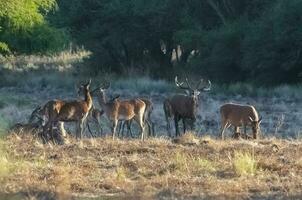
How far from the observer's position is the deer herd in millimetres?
22094

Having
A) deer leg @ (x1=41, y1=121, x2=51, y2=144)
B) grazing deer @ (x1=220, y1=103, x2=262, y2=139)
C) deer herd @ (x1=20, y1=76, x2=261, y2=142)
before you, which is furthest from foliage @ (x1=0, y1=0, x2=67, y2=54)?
grazing deer @ (x1=220, y1=103, x2=262, y2=139)

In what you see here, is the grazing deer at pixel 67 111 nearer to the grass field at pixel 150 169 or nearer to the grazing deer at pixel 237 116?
the grass field at pixel 150 169

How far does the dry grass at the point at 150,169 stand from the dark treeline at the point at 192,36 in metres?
24.8

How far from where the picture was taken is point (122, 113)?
23.9 meters

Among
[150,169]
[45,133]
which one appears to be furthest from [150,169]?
[45,133]

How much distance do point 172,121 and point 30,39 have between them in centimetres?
602

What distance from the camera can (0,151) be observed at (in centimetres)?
1634

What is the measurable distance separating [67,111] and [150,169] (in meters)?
7.40

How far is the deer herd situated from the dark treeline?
672 inches

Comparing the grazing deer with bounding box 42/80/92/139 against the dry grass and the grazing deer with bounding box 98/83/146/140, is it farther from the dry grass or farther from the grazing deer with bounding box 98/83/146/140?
the dry grass

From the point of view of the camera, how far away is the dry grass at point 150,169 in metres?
13.0

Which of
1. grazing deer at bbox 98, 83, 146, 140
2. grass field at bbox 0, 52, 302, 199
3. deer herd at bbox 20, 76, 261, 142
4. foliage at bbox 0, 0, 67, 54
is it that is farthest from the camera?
foliage at bbox 0, 0, 67, 54

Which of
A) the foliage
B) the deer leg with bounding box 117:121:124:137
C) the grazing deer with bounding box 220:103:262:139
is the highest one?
the foliage

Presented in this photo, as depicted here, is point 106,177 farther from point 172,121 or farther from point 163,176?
point 172,121
